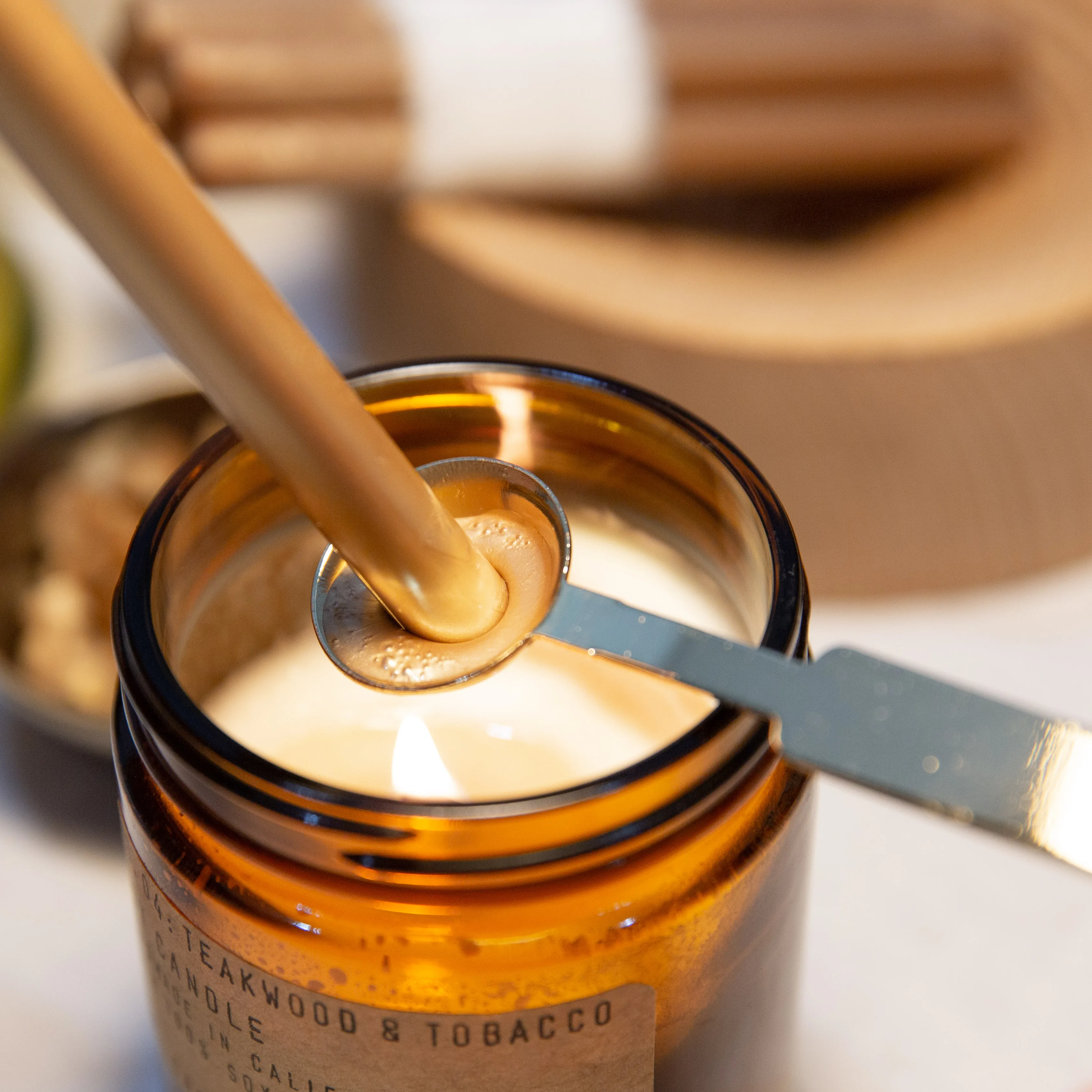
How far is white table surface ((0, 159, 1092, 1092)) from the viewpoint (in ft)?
0.93

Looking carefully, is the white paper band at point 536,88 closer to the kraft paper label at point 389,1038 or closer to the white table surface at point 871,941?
the white table surface at point 871,941

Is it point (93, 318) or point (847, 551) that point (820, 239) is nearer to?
point (847, 551)

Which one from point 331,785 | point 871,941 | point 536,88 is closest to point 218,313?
point 331,785

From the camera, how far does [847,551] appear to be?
417 millimetres

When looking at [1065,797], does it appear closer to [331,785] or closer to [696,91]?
[331,785]

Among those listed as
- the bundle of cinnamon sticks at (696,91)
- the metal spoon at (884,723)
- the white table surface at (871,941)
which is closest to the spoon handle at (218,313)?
the metal spoon at (884,723)

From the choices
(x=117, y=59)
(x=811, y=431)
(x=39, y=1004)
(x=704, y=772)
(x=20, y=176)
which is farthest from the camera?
(x=20, y=176)

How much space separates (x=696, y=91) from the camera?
0.49m

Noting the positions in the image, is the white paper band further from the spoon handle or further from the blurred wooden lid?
the spoon handle

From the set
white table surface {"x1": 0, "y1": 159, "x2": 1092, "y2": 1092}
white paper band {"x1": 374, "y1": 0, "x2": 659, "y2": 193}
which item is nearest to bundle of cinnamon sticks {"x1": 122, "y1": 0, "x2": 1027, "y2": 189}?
white paper band {"x1": 374, "y1": 0, "x2": 659, "y2": 193}

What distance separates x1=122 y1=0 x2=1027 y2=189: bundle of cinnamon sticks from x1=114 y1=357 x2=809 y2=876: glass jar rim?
29 centimetres

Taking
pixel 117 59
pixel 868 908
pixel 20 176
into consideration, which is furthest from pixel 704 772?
pixel 20 176

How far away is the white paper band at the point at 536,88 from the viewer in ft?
1.54

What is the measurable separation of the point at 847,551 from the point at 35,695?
0.24 metres
